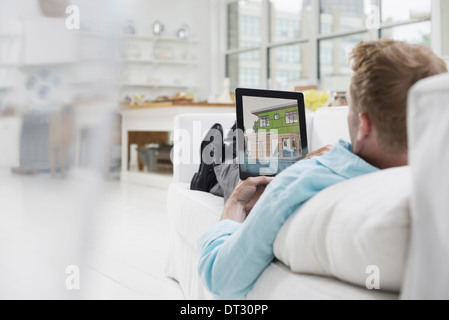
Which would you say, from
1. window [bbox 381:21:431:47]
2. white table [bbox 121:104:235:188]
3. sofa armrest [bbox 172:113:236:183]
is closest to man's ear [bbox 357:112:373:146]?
sofa armrest [bbox 172:113:236:183]

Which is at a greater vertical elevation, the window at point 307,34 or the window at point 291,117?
the window at point 307,34

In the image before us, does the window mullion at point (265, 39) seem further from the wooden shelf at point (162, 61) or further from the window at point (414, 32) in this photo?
the window at point (414, 32)

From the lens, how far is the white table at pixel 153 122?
3.96 metres

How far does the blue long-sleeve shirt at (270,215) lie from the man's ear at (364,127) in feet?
0.10

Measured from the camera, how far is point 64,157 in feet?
2.32

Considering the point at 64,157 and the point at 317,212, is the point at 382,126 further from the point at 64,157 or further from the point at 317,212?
the point at 64,157

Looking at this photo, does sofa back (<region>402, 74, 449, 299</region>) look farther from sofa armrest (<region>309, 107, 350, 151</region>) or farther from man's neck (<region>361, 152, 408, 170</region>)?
sofa armrest (<region>309, 107, 350, 151</region>)

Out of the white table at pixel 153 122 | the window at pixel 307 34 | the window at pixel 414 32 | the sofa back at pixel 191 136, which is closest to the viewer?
the sofa back at pixel 191 136

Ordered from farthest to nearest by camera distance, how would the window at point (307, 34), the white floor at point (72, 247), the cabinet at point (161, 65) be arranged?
1. the cabinet at point (161, 65)
2. the window at point (307, 34)
3. the white floor at point (72, 247)

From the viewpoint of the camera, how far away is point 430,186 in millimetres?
418

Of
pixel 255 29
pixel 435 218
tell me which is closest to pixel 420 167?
pixel 435 218

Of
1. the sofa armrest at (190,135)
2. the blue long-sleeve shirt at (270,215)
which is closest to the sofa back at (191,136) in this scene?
the sofa armrest at (190,135)

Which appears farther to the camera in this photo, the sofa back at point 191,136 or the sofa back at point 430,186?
the sofa back at point 191,136
